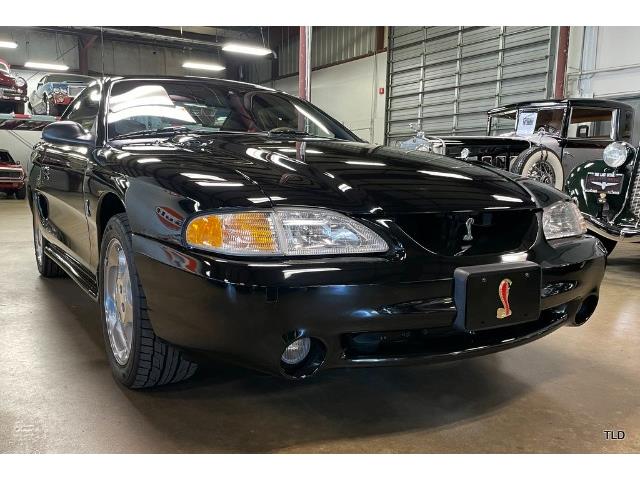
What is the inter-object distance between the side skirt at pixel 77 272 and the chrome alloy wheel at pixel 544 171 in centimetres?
487

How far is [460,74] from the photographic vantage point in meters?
13.5

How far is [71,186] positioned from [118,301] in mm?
810

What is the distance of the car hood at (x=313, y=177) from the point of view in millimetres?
1596

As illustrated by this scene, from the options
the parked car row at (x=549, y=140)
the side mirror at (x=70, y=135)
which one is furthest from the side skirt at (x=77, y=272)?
the parked car row at (x=549, y=140)

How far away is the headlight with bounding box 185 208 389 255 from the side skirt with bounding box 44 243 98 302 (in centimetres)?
99

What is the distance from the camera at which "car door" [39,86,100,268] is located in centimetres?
245

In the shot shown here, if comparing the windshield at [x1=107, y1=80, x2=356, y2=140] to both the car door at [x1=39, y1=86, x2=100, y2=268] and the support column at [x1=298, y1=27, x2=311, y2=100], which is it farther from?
the support column at [x1=298, y1=27, x2=311, y2=100]

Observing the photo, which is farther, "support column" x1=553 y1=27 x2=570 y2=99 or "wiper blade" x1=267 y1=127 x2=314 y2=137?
"support column" x1=553 y1=27 x2=570 y2=99

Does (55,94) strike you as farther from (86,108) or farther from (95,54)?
(95,54)

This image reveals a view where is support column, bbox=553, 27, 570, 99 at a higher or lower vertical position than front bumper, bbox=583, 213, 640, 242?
higher

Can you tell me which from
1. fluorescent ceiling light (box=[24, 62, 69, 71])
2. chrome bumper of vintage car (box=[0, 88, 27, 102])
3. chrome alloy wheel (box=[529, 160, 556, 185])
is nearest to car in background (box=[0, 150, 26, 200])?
chrome bumper of vintage car (box=[0, 88, 27, 102])

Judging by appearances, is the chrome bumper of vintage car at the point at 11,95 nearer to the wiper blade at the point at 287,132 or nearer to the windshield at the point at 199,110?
the windshield at the point at 199,110

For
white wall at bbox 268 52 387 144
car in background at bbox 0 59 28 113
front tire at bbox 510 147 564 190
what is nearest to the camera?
front tire at bbox 510 147 564 190
